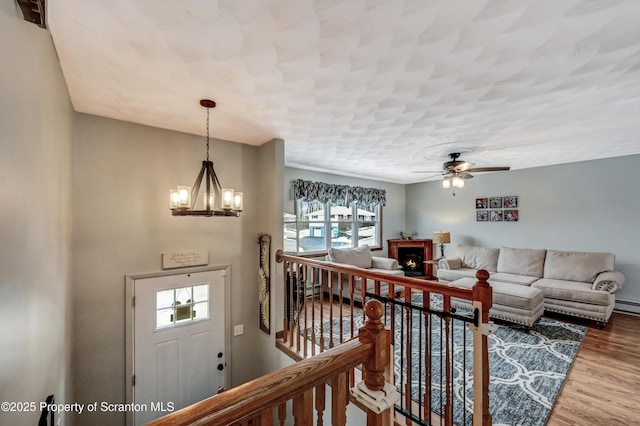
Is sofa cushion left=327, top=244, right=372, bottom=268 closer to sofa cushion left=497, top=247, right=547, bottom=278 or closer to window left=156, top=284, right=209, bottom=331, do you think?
window left=156, top=284, right=209, bottom=331

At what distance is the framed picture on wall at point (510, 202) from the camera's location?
5.67 metres

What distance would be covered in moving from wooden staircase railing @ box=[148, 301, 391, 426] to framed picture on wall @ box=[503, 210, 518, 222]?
596 cm

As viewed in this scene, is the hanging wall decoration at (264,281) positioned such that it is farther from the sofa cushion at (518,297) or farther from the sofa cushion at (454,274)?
the sofa cushion at (454,274)

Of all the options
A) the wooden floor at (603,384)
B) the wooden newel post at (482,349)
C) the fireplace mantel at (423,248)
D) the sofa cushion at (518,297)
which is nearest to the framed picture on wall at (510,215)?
the fireplace mantel at (423,248)

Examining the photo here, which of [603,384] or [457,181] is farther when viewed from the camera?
[457,181]

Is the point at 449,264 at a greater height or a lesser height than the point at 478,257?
lesser

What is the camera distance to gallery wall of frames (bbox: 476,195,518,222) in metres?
5.71

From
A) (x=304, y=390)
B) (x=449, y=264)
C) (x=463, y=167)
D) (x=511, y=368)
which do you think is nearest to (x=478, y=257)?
(x=449, y=264)

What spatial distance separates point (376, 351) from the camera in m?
1.09

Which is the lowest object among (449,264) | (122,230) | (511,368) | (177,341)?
(511,368)

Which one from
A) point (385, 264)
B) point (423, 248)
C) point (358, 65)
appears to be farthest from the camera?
point (423, 248)

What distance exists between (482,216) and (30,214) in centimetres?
710

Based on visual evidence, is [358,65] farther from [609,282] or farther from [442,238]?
[442,238]

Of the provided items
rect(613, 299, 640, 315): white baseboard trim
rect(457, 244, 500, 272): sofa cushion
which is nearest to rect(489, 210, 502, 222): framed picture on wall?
rect(457, 244, 500, 272): sofa cushion
